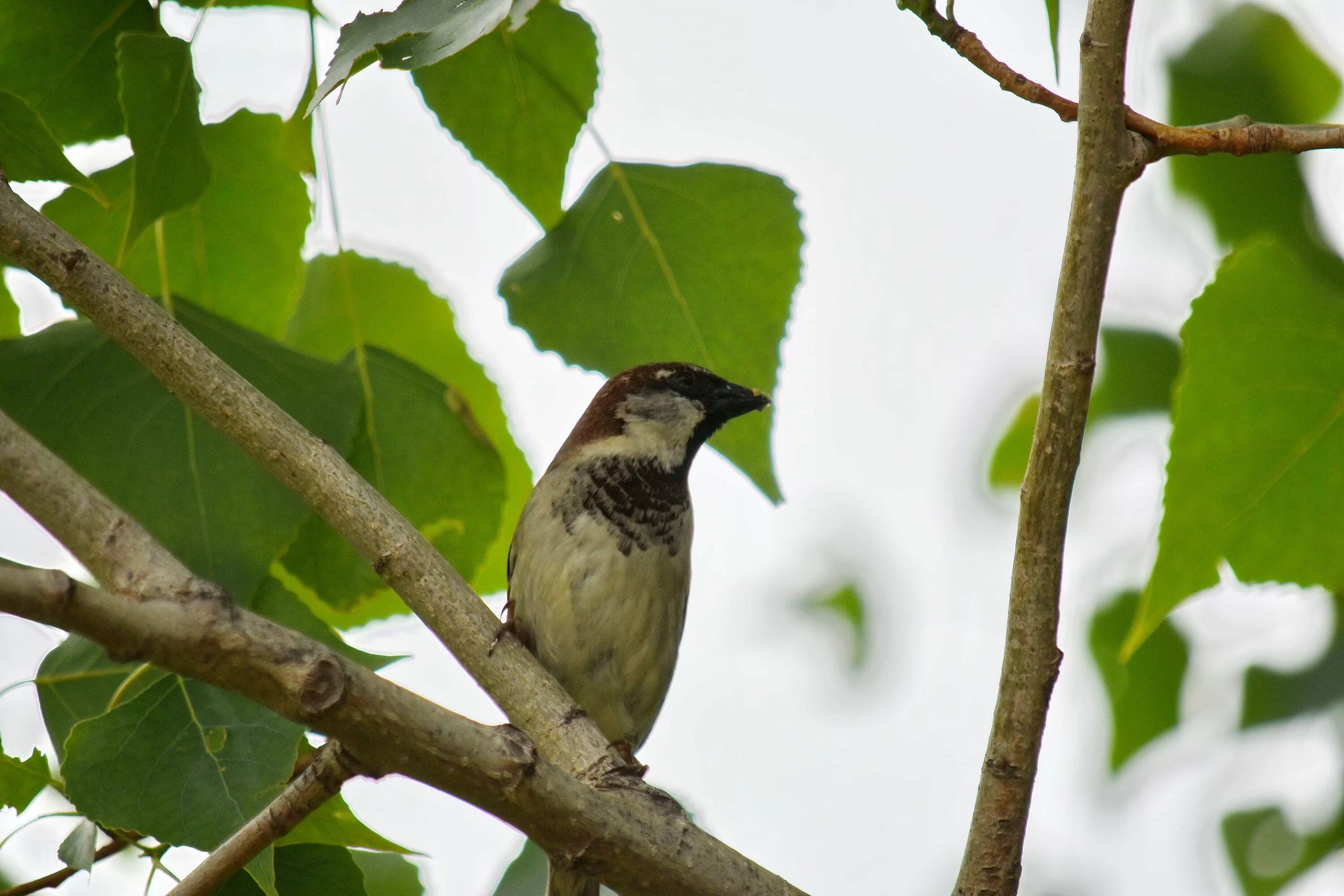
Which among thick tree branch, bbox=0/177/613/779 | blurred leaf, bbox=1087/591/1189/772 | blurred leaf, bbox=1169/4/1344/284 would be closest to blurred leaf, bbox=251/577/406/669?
thick tree branch, bbox=0/177/613/779

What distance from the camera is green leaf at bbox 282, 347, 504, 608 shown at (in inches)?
56.4

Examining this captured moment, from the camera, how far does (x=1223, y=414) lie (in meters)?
1.26

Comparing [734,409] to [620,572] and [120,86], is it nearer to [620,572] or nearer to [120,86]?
[620,572]

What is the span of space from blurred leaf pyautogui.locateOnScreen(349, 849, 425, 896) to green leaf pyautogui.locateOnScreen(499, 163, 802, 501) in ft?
1.80

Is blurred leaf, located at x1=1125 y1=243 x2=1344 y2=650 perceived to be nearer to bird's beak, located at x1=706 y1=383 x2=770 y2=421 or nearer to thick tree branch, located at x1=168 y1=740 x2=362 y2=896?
bird's beak, located at x1=706 y1=383 x2=770 y2=421

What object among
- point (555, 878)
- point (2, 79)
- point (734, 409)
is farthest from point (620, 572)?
point (2, 79)

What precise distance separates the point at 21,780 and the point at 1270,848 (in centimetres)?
129

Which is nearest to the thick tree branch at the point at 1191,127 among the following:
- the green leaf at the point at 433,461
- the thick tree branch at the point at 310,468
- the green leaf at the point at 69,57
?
the thick tree branch at the point at 310,468

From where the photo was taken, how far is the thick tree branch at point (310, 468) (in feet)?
3.26

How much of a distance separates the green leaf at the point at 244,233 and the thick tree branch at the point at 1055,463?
88 centimetres

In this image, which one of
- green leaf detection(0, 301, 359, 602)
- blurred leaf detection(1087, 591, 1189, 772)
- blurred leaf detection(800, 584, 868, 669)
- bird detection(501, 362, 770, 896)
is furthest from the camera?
blurred leaf detection(800, 584, 868, 669)

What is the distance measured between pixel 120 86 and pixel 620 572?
85 centimetres

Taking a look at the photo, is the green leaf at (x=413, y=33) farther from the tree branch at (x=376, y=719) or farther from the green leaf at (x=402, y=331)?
the green leaf at (x=402, y=331)

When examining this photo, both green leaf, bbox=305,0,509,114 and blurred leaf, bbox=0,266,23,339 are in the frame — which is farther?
blurred leaf, bbox=0,266,23,339
